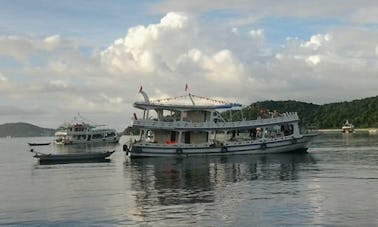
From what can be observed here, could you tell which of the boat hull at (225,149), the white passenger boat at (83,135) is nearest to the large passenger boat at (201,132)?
the boat hull at (225,149)

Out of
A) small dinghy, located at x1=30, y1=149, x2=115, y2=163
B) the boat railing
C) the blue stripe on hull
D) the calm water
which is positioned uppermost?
the boat railing

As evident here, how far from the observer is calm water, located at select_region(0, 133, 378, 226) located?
27.4 m

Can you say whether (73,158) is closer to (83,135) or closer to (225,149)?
(225,149)

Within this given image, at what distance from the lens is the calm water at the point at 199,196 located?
89.9 feet

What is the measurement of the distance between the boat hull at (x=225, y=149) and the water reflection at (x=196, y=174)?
70.1 inches

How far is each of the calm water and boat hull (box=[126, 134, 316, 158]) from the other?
1666 cm

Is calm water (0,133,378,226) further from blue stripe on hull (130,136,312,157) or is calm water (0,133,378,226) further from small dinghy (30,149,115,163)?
small dinghy (30,149,115,163)

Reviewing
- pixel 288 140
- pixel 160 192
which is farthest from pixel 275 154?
pixel 160 192

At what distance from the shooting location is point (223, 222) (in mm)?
26266

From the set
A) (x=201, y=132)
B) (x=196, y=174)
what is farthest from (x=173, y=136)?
(x=196, y=174)

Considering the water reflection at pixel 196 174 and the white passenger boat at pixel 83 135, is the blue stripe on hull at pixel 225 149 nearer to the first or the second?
the water reflection at pixel 196 174

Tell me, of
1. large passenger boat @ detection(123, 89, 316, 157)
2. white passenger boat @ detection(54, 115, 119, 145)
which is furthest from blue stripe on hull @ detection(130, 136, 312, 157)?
white passenger boat @ detection(54, 115, 119, 145)

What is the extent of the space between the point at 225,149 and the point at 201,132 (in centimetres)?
394

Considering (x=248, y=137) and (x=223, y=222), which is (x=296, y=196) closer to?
(x=223, y=222)
